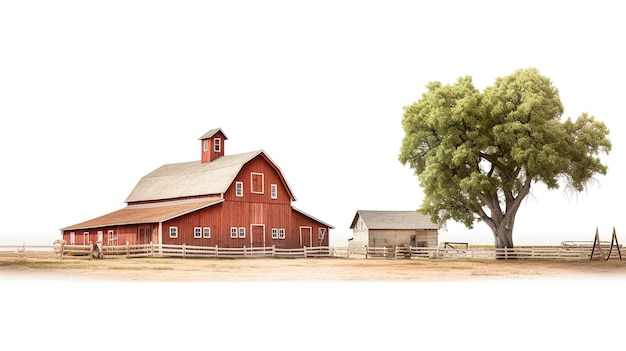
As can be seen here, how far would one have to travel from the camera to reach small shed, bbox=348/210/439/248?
6081 cm

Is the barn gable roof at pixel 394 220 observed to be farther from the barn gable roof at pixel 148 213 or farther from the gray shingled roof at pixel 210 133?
the barn gable roof at pixel 148 213

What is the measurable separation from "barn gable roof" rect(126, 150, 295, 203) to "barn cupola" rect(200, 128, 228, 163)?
66cm

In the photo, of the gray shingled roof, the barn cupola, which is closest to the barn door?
the barn cupola

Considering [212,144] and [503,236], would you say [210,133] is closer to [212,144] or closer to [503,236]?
[212,144]

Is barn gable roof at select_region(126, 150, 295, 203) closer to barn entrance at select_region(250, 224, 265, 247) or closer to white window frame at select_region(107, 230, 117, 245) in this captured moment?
barn entrance at select_region(250, 224, 265, 247)

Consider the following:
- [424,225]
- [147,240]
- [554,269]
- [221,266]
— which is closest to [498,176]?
[554,269]

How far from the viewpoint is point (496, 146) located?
47000 millimetres

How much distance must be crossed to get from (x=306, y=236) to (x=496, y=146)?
50.5 ft

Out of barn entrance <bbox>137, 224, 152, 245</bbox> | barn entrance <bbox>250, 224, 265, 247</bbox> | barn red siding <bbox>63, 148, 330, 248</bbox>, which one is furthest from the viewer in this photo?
barn entrance <bbox>250, 224, 265, 247</bbox>

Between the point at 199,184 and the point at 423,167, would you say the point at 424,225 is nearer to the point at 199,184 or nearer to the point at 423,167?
the point at 423,167

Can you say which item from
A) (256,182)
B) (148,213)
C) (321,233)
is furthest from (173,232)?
(321,233)

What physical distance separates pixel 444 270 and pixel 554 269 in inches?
248

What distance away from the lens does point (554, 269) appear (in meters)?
39.1

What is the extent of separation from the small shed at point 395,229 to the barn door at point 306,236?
8.64 metres
